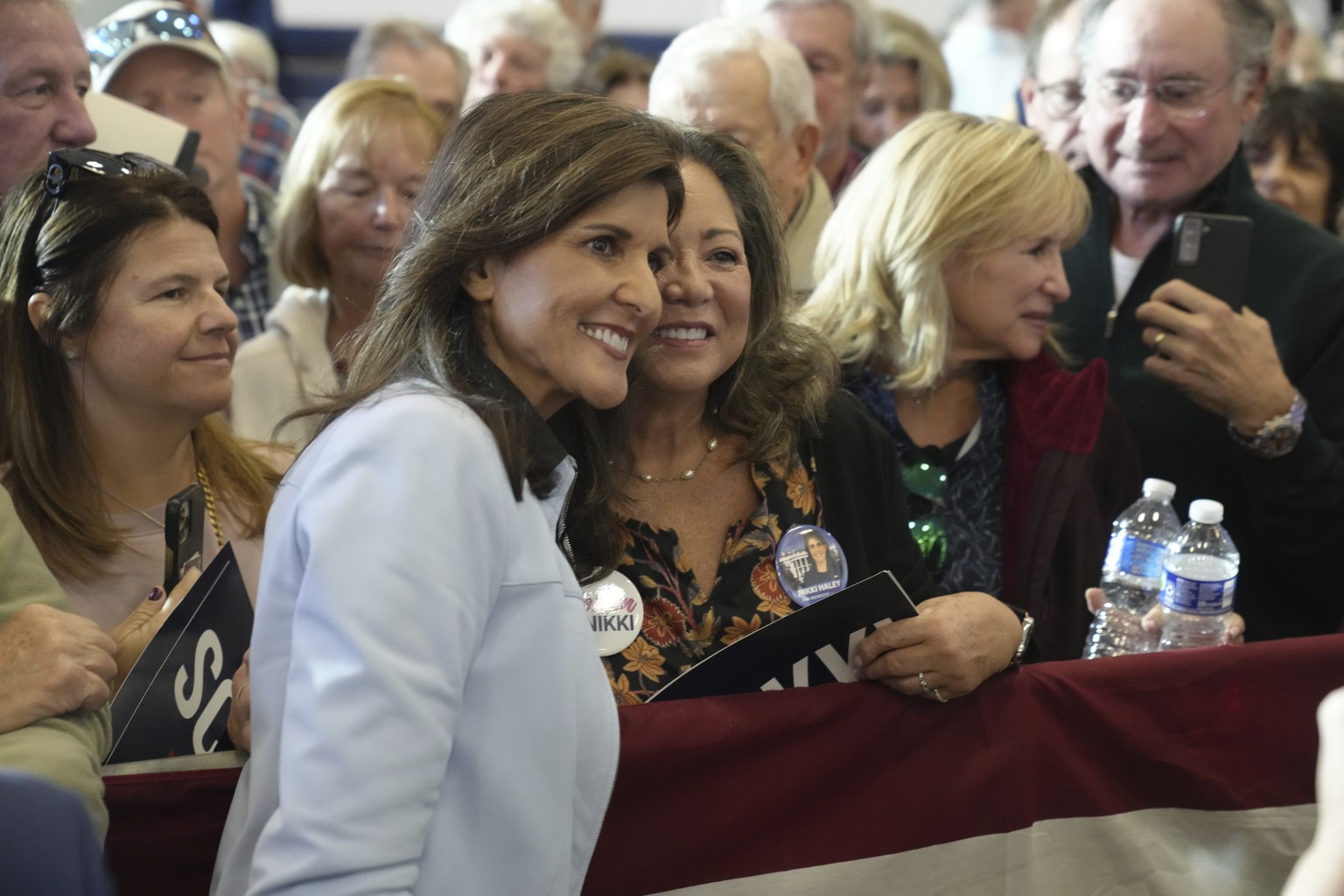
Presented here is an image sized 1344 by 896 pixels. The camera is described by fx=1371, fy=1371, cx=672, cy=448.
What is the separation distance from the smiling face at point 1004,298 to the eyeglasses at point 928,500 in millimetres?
263

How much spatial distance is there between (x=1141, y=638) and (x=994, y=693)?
641 millimetres

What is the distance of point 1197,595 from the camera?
7.98 ft

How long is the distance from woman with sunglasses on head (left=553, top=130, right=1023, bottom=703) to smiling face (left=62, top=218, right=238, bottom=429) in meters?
0.76

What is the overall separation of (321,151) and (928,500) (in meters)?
1.98

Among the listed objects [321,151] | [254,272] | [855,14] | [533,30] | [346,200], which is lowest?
[254,272]

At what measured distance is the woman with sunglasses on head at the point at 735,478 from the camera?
7.24 ft

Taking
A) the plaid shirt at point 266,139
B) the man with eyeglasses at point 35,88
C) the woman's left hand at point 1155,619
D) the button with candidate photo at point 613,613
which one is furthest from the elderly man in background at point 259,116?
the woman's left hand at point 1155,619

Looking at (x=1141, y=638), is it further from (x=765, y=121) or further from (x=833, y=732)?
(x=765, y=121)

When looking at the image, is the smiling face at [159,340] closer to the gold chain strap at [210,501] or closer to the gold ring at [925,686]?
the gold chain strap at [210,501]

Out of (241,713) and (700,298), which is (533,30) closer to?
(700,298)

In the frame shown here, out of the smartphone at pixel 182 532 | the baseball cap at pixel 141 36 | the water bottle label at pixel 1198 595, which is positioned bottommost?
the water bottle label at pixel 1198 595

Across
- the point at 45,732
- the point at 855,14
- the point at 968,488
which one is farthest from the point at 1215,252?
the point at 45,732

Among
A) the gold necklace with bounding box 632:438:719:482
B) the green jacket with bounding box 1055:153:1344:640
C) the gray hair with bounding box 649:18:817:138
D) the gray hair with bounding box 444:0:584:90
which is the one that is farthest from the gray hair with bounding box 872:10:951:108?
the gold necklace with bounding box 632:438:719:482

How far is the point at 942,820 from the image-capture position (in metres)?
2.12
